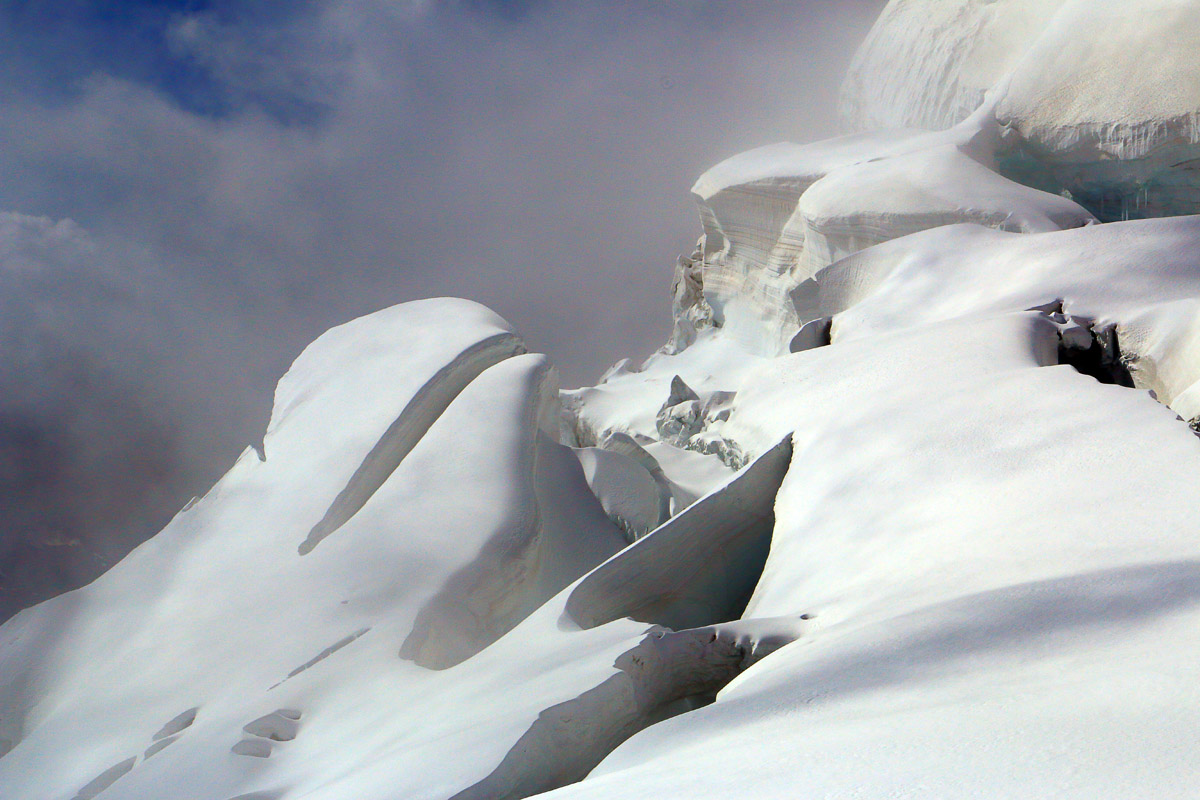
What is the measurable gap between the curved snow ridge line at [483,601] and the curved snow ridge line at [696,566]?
388 mm

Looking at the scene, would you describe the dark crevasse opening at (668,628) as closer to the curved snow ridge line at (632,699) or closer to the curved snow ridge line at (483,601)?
the curved snow ridge line at (632,699)

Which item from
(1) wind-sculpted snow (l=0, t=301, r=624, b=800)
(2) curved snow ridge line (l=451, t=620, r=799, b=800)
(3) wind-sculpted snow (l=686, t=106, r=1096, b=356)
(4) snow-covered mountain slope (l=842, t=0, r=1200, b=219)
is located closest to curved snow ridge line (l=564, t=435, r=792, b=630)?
(2) curved snow ridge line (l=451, t=620, r=799, b=800)

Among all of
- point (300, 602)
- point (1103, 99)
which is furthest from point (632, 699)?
point (1103, 99)

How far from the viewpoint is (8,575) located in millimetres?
7352

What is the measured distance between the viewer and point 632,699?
156 cm

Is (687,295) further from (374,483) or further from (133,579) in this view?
(133,579)

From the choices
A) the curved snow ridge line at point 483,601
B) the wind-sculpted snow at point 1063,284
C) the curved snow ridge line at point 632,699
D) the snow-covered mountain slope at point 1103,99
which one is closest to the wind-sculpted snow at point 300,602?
the curved snow ridge line at point 483,601

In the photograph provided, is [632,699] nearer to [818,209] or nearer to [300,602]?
[300,602]

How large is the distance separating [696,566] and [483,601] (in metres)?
0.57

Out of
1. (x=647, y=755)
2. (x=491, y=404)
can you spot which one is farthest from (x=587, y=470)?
(x=647, y=755)

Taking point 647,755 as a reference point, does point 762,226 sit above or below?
above

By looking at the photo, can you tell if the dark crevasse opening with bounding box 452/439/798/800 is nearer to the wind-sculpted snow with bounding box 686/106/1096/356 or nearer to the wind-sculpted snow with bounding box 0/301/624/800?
the wind-sculpted snow with bounding box 0/301/624/800

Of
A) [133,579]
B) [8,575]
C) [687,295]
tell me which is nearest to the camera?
[133,579]

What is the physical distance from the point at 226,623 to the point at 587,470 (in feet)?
3.88
